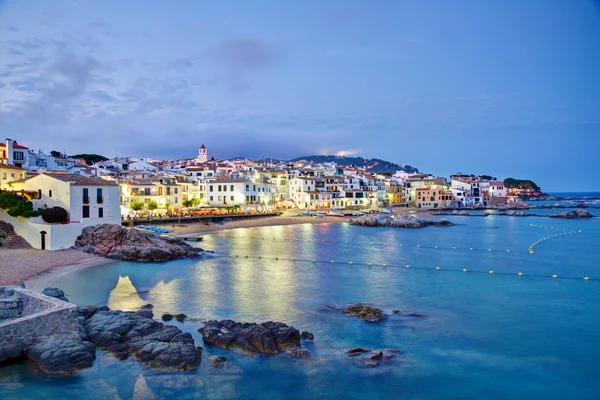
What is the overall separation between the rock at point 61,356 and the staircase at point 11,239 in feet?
57.3

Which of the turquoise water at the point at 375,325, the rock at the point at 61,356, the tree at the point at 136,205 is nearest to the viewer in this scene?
the turquoise water at the point at 375,325

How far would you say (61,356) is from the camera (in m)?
11.4

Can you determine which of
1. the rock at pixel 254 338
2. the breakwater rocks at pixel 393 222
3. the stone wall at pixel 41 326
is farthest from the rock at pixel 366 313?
the breakwater rocks at pixel 393 222

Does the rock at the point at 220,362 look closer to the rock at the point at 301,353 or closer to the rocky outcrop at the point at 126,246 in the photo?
the rock at the point at 301,353

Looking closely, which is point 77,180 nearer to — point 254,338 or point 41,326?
point 41,326

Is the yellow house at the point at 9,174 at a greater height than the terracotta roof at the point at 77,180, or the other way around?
the yellow house at the point at 9,174

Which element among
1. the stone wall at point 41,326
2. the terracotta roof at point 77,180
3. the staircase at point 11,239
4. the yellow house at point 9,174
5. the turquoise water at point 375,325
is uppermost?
the yellow house at point 9,174

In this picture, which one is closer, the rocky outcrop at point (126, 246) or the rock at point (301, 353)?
the rock at point (301, 353)

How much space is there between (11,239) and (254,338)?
2166 centimetres

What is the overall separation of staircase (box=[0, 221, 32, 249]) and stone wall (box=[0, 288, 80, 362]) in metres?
16.0

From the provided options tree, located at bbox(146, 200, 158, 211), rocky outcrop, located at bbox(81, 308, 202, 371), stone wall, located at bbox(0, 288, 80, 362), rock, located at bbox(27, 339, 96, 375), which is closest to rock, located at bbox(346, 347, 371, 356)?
rocky outcrop, located at bbox(81, 308, 202, 371)

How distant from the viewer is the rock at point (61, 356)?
442 inches

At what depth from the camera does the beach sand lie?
2008cm

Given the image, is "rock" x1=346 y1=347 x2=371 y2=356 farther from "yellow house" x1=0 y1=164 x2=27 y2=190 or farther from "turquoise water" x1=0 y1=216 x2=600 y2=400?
"yellow house" x1=0 y1=164 x2=27 y2=190
